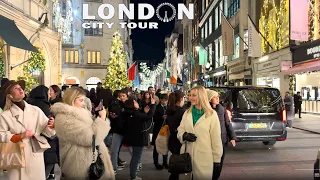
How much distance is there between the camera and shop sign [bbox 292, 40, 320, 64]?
24.0m

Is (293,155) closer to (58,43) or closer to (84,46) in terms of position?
(58,43)

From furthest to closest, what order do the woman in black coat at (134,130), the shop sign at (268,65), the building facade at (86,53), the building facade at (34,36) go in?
1. the building facade at (86,53)
2. the shop sign at (268,65)
3. the building facade at (34,36)
4. the woman in black coat at (134,130)

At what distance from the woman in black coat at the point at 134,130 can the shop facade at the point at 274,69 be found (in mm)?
21736

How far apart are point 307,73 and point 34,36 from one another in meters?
16.8

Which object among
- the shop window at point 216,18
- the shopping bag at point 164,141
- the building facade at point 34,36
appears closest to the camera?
the shopping bag at point 164,141

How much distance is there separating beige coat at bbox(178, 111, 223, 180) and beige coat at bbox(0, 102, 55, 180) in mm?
1803

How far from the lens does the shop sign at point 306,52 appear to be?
24047 millimetres

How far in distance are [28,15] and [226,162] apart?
55.3 ft

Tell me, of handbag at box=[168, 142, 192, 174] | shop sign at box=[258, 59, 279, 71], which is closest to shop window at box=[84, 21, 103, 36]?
shop sign at box=[258, 59, 279, 71]

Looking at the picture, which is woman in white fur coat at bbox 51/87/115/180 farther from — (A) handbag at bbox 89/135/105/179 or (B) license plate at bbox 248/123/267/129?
(B) license plate at bbox 248/123/267/129

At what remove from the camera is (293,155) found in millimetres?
11422

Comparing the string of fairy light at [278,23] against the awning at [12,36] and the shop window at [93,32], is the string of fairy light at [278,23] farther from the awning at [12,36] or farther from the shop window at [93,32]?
the shop window at [93,32]

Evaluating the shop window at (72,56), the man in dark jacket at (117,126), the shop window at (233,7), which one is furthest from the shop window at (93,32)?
the man in dark jacket at (117,126)

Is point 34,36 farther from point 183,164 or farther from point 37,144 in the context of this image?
point 183,164
